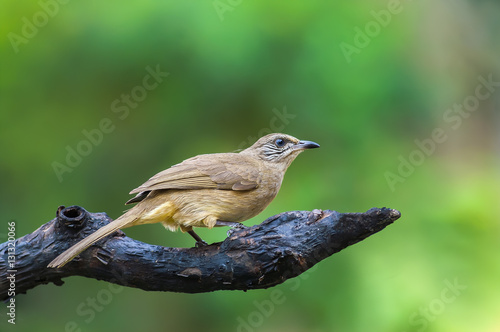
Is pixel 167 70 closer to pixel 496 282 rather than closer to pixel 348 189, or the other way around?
pixel 348 189

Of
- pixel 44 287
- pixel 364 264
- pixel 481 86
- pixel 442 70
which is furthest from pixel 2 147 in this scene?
pixel 481 86

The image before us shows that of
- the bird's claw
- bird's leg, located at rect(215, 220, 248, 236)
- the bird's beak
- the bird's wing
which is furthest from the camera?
the bird's beak

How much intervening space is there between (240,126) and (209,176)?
5.92 ft

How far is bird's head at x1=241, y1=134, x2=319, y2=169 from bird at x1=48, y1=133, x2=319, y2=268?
30 centimetres

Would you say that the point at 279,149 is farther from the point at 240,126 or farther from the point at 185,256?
the point at 185,256

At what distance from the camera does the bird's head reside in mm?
5059

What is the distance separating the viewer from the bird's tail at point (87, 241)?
3.62 metres

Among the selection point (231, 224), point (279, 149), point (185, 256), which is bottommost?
point (185, 256)

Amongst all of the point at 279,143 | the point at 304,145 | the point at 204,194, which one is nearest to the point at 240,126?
the point at 279,143

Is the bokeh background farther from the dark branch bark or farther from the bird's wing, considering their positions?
the dark branch bark

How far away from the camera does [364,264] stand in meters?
5.56

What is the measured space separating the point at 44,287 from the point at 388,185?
3.63 m

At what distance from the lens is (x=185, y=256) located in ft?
13.0

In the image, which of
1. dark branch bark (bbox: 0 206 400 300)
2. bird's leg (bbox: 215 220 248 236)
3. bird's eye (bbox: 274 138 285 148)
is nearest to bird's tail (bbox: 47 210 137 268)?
dark branch bark (bbox: 0 206 400 300)
